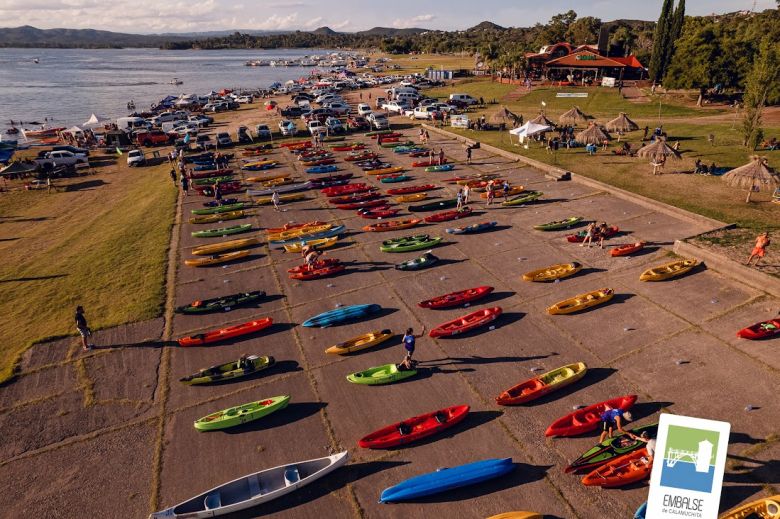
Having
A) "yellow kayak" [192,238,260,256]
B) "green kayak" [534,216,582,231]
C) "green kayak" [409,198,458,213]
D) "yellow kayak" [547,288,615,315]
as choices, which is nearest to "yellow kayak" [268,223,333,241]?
"yellow kayak" [192,238,260,256]

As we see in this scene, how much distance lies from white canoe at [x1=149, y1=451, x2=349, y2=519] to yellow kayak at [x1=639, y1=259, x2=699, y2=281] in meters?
18.6

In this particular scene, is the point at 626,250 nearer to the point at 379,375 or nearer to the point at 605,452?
the point at 605,452

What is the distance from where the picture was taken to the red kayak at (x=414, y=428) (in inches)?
553

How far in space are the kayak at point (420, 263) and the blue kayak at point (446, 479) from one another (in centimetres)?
1333

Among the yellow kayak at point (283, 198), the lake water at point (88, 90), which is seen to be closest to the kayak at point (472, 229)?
the yellow kayak at point (283, 198)

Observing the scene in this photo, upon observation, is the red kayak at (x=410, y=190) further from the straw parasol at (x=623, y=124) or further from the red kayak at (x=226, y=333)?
the straw parasol at (x=623, y=124)

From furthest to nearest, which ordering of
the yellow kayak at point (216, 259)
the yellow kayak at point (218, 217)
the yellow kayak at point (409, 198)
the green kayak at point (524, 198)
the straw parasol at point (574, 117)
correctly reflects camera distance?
1. the straw parasol at point (574, 117)
2. the yellow kayak at point (409, 198)
3. the green kayak at point (524, 198)
4. the yellow kayak at point (218, 217)
5. the yellow kayak at point (216, 259)

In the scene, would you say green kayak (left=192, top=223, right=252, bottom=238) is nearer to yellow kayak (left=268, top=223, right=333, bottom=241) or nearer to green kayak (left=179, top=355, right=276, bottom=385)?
yellow kayak (left=268, top=223, right=333, bottom=241)

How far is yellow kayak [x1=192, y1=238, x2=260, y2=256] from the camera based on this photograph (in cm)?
2768

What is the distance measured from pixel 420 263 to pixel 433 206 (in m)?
9.40

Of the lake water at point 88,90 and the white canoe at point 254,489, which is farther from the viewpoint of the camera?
the lake water at point 88,90

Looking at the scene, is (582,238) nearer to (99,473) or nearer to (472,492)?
(472,492)

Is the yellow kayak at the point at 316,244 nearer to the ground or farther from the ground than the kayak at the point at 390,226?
nearer to the ground

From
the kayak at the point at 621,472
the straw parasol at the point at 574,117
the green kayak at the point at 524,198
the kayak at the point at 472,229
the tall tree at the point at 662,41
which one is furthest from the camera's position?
the tall tree at the point at 662,41
